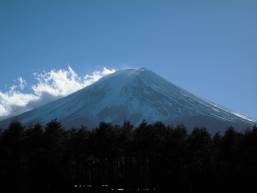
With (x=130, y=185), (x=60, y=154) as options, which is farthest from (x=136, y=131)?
(x=60, y=154)

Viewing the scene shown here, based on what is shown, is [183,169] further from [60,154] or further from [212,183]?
[60,154]

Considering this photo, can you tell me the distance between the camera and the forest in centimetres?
5372

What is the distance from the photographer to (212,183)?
189ft

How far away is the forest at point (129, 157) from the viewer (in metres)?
53.7

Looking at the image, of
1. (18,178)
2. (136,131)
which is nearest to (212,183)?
(136,131)

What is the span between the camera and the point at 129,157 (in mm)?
61844

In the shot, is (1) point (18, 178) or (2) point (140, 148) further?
(2) point (140, 148)

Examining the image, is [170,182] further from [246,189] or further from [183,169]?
[246,189]

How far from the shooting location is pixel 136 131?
60656 millimetres

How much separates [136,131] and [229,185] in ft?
48.1

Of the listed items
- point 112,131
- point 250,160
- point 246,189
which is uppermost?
point 112,131

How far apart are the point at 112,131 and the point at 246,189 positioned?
18933 millimetres

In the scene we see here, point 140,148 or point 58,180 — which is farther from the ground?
point 140,148

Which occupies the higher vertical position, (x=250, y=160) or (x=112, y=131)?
(x=112, y=131)
